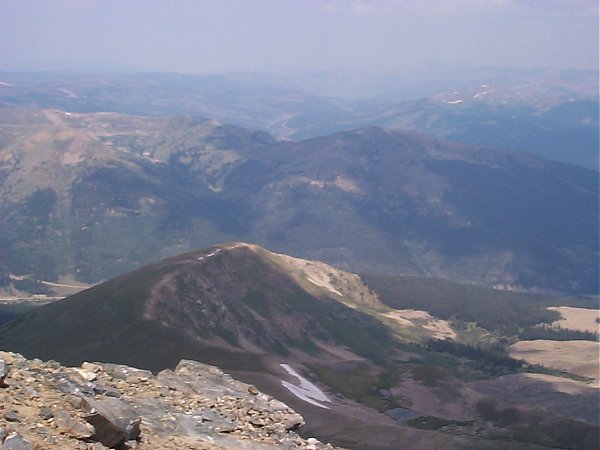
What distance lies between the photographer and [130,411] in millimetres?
38750

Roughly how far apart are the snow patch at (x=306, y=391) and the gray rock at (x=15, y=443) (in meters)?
82.3

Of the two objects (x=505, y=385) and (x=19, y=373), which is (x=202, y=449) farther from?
(x=505, y=385)

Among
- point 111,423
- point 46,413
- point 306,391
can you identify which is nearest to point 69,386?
point 46,413

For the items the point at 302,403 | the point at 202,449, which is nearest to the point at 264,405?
the point at 202,449

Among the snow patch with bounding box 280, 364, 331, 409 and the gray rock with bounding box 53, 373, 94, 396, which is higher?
the gray rock with bounding box 53, 373, 94, 396

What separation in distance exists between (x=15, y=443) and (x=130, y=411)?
29.8ft

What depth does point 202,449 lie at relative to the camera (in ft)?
128

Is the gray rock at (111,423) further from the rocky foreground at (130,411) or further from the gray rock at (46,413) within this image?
the gray rock at (46,413)

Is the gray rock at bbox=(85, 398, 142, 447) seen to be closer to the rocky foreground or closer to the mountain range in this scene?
the rocky foreground

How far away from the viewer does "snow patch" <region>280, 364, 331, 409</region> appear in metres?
117

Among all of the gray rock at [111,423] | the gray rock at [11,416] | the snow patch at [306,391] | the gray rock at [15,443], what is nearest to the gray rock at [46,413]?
the gray rock at [11,416]

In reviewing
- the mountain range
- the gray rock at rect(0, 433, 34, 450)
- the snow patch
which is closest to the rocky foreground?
the gray rock at rect(0, 433, 34, 450)

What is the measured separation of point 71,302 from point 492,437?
398 feet

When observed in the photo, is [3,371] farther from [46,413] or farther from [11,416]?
[11,416]
